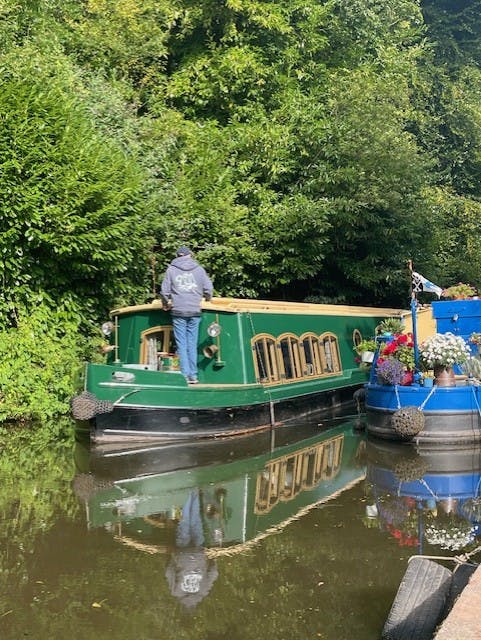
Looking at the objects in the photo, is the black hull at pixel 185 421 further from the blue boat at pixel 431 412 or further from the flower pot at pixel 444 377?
the flower pot at pixel 444 377

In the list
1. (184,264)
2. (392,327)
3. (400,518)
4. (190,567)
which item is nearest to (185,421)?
(184,264)

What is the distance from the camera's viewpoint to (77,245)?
37.3 ft

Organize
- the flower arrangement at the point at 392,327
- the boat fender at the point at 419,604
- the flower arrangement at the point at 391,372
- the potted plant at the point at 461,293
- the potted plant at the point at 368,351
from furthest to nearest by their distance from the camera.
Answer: the potted plant at the point at 461,293
the potted plant at the point at 368,351
the flower arrangement at the point at 392,327
the flower arrangement at the point at 391,372
the boat fender at the point at 419,604

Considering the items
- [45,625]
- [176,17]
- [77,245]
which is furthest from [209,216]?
[45,625]

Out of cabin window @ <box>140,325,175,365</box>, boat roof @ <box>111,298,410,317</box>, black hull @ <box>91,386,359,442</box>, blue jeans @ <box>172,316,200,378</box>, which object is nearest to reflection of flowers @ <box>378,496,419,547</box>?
black hull @ <box>91,386,359,442</box>

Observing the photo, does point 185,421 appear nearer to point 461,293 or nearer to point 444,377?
point 444,377

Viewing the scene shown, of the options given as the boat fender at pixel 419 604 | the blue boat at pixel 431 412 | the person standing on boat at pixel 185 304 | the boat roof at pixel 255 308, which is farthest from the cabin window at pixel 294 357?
the boat fender at pixel 419 604

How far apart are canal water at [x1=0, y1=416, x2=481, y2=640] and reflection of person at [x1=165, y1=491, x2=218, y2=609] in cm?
2

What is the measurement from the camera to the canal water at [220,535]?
4641mm

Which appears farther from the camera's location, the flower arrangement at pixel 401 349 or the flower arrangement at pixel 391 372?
the flower arrangement at pixel 401 349

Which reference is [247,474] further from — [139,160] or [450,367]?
[139,160]

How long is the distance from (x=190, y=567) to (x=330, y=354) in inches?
351

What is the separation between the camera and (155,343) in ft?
37.2

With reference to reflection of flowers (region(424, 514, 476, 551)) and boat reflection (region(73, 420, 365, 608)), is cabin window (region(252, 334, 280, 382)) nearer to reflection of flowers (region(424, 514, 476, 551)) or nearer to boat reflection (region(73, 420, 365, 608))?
boat reflection (region(73, 420, 365, 608))
